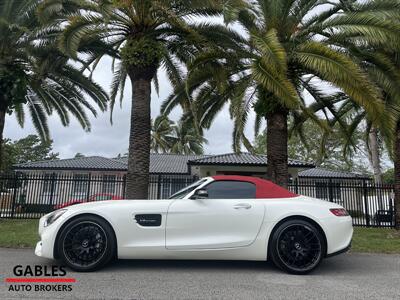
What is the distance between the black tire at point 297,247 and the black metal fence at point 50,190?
30.2 feet

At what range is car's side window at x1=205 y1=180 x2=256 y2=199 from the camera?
5.42m

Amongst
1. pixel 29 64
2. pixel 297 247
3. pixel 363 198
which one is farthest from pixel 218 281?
pixel 363 198

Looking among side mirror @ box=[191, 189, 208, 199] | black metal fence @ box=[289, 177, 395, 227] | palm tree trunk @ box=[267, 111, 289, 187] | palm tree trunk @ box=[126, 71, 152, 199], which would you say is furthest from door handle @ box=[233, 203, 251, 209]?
black metal fence @ box=[289, 177, 395, 227]

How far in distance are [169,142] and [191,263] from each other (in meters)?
39.9

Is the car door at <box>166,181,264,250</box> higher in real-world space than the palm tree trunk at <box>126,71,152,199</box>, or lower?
lower

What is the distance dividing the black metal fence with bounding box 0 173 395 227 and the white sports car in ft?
31.0

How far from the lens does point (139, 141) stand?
961 centimetres

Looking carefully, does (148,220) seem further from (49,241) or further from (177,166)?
(177,166)

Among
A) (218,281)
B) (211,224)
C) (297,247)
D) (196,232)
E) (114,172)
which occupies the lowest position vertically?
(218,281)

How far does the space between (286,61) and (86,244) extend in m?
6.10

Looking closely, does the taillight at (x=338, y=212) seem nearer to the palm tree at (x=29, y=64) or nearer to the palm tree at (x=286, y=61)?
the palm tree at (x=286, y=61)

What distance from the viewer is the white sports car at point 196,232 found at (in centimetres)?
504

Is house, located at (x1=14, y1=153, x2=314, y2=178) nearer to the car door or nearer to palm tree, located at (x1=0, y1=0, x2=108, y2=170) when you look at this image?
palm tree, located at (x1=0, y1=0, x2=108, y2=170)

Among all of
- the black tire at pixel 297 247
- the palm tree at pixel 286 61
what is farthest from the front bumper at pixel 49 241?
the palm tree at pixel 286 61
